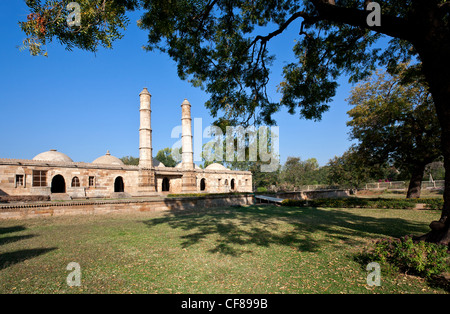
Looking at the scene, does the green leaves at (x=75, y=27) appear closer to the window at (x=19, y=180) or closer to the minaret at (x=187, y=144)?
the window at (x=19, y=180)

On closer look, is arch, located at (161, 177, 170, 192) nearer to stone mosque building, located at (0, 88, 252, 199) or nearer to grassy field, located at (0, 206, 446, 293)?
stone mosque building, located at (0, 88, 252, 199)

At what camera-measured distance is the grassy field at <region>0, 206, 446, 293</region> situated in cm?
360

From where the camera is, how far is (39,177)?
674 inches

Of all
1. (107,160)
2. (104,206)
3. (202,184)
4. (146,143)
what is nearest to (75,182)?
(107,160)

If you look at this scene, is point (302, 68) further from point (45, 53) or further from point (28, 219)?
point (28, 219)

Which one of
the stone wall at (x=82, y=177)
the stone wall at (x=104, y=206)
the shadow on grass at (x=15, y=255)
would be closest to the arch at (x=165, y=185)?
the stone wall at (x=82, y=177)

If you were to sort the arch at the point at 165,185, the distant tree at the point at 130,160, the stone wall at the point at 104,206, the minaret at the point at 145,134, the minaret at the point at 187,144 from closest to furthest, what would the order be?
the stone wall at the point at 104,206 → the minaret at the point at 145,134 → the minaret at the point at 187,144 → the arch at the point at 165,185 → the distant tree at the point at 130,160

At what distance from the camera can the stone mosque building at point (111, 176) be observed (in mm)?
16219

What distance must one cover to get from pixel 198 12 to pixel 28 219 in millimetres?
12343

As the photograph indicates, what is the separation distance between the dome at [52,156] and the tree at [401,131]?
27.5m

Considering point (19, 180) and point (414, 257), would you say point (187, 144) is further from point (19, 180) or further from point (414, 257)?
point (414, 257)

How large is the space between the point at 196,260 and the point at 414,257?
4237 mm
